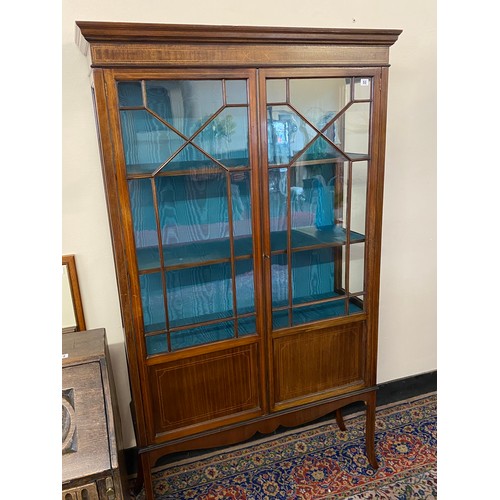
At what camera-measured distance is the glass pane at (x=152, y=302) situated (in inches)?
58.9

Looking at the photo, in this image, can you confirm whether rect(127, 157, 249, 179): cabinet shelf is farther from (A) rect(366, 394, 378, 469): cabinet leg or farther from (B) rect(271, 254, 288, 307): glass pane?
(A) rect(366, 394, 378, 469): cabinet leg

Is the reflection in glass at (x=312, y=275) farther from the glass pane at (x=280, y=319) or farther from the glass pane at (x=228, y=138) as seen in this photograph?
the glass pane at (x=228, y=138)

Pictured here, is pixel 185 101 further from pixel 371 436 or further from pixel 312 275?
pixel 371 436

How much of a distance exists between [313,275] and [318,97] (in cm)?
68

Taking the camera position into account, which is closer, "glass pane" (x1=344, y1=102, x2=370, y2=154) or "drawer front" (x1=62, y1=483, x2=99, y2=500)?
"drawer front" (x1=62, y1=483, x2=99, y2=500)

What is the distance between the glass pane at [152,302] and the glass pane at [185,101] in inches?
20.0

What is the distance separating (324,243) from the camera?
5.58 feet

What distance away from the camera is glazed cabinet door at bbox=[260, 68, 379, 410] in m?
1.51

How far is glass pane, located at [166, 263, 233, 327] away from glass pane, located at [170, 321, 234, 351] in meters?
0.03

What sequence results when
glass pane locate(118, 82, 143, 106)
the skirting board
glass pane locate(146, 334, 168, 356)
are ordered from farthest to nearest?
the skirting board → glass pane locate(146, 334, 168, 356) → glass pane locate(118, 82, 143, 106)

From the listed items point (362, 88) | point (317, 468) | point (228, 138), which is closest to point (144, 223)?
point (228, 138)

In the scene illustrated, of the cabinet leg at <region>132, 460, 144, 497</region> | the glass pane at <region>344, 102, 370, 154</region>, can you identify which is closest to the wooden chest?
the cabinet leg at <region>132, 460, 144, 497</region>

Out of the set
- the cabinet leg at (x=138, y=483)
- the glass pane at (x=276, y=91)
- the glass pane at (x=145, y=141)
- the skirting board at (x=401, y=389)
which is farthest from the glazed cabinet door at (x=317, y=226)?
the cabinet leg at (x=138, y=483)
